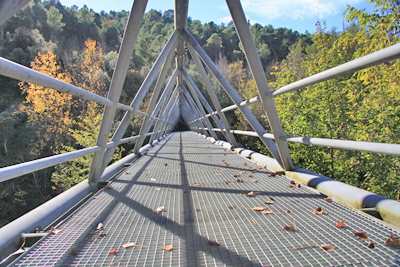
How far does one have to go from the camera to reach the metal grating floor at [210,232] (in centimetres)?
107

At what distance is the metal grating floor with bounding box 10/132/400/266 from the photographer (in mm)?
1071

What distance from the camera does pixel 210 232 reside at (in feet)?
4.33

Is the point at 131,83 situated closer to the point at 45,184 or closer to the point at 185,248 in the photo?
the point at 45,184

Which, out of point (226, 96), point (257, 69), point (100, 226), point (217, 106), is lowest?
point (100, 226)

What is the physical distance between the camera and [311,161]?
6.05m

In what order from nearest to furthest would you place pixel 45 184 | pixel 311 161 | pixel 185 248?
pixel 185 248
pixel 311 161
pixel 45 184

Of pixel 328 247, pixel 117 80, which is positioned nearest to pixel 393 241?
pixel 328 247

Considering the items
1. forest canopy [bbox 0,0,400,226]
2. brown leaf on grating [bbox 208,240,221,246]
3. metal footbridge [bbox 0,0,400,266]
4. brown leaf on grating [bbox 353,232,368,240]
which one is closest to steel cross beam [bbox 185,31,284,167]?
metal footbridge [bbox 0,0,400,266]

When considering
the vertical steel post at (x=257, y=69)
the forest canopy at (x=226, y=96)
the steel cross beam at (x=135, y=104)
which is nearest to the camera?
the vertical steel post at (x=257, y=69)

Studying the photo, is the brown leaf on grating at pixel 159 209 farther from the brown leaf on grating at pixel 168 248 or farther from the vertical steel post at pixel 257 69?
the vertical steel post at pixel 257 69

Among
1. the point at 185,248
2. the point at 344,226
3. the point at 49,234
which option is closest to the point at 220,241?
the point at 185,248

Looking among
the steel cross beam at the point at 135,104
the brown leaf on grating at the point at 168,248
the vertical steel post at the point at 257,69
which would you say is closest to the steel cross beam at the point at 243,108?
the vertical steel post at the point at 257,69

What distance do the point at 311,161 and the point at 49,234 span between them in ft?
20.3

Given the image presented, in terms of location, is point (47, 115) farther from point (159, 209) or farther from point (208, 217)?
point (208, 217)
